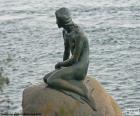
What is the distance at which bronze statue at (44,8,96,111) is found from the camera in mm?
17125

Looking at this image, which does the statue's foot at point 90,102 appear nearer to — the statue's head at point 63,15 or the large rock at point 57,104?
the large rock at point 57,104

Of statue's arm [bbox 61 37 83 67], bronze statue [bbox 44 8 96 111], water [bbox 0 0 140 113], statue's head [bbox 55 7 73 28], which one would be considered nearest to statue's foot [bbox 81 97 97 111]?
bronze statue [bbox 44 8 96 111]

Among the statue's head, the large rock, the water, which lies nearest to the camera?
the large rock

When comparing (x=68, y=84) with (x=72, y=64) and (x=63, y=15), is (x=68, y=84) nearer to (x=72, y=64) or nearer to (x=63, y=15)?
(x=72, y=64)

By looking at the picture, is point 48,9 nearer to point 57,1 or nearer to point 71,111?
point 57,1

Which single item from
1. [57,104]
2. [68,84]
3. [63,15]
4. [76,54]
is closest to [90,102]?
[68,84]

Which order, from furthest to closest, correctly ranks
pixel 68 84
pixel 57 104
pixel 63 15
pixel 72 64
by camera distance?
→ 1. pixel 72 64
2. pixel 68 84
3. pixel 63 15
4. pixel 57 104

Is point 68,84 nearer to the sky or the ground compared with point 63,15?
nearer to the ground

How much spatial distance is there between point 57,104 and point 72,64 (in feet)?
4.61

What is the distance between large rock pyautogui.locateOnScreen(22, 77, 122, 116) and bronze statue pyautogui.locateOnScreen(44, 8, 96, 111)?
0.78 ft

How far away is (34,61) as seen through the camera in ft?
119

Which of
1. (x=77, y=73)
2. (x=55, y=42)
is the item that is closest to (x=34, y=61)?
(x=55, y=42)

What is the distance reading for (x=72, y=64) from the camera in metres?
17.5

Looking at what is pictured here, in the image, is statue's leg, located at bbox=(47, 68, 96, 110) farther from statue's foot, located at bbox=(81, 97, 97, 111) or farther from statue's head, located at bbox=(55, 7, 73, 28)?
statue's head, located at bbox=(55, 7, 73, 28)
